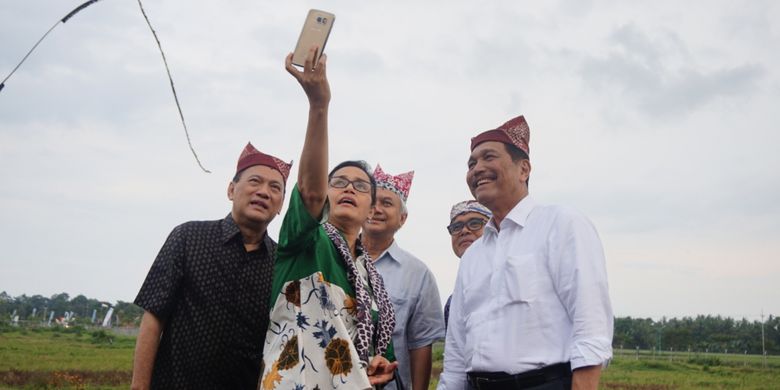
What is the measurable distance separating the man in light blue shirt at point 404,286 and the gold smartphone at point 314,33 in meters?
1.66

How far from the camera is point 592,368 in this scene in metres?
2.60

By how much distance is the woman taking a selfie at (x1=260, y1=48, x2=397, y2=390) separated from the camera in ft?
7.70

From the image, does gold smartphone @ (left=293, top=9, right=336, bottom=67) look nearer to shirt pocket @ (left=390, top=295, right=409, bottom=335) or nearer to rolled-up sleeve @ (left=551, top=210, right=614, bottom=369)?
rolled-up sleeve @ (left=551, top=210, right=614, bottom=369)

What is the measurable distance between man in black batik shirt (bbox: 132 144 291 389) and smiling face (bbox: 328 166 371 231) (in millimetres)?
335

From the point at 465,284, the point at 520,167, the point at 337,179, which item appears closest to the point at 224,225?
the point at 337,179

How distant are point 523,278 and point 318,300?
94cm

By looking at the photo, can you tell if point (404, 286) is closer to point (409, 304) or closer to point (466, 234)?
point (409, 304)

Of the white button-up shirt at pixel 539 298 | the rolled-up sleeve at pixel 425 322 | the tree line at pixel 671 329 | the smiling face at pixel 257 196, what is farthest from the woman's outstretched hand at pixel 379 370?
the tree line at pixel 671 329

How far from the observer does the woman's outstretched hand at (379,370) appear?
2.62 m

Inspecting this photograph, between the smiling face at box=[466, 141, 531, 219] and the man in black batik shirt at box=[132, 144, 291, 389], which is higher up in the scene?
the smiling face at box=[466, 141, 531, 219]

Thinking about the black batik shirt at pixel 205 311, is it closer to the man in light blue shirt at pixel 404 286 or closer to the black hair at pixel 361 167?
the black hair at pixel 361 167

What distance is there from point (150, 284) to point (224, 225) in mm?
445

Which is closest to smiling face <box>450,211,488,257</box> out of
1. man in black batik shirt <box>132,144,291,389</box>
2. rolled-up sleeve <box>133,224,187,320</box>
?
man in black batik shirt <box>132,144,291,389</box>

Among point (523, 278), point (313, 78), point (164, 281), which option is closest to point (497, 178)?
point (523, 278)
